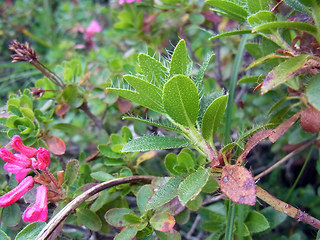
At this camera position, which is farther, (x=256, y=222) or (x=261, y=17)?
(x=256, y=222)

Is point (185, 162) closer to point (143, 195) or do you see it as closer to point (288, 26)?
point (143, 195)

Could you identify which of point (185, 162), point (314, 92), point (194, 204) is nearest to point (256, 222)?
point (194, 204)

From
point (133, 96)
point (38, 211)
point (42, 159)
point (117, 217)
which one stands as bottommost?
point (117, 217)

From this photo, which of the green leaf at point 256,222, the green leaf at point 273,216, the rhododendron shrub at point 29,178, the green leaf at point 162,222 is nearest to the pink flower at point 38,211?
the rhododendron shrub at point 29,178

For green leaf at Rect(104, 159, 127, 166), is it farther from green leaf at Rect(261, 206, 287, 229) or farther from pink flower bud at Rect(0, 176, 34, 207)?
green leaf at Rect(261, 206, 287, 229)

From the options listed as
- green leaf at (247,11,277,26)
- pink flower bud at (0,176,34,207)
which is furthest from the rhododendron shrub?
green leaf at (247,11,277,26)
